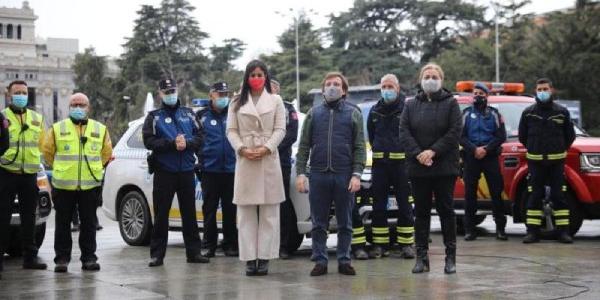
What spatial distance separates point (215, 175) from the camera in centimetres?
1097

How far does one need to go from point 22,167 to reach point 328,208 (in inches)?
128

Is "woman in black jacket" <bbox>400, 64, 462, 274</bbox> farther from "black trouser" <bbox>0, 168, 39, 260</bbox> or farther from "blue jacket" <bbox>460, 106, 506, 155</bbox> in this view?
"black trouser" <bbox>0, 168, 39, 260</bbox>

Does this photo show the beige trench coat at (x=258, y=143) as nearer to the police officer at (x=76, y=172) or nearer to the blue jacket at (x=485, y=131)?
the police officer at (x=76, y=172)

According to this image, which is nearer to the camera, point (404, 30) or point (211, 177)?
point (211, 177)

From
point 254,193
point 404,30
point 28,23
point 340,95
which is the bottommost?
point 254,193

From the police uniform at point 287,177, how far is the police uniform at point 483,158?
274 cm

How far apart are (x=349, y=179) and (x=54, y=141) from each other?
10.2 ft

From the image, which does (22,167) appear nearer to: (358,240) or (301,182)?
(301,182)

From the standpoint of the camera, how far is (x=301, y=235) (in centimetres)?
1097

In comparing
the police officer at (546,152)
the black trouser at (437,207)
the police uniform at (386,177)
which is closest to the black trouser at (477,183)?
the police officer at (546,152)

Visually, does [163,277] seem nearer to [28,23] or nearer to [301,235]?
[301,235]

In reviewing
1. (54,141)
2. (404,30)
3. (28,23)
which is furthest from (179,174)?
(28,23)

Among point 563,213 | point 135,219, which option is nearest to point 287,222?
point 135,219

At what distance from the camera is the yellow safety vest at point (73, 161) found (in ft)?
32.7
